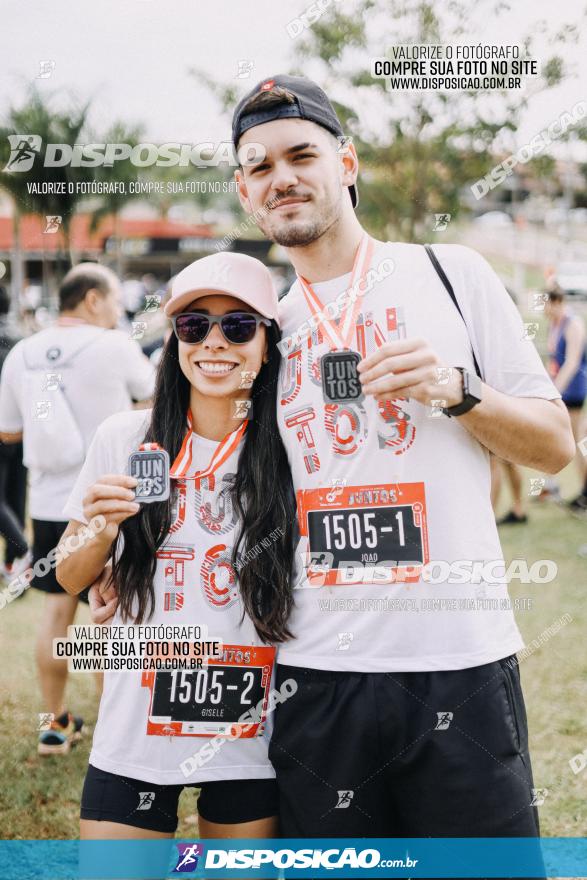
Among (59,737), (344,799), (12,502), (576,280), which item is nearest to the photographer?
(344,799)

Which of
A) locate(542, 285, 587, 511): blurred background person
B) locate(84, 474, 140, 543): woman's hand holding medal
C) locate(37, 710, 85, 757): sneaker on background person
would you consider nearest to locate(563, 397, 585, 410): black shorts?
locate(542, 285, 587, 511): blurred background person

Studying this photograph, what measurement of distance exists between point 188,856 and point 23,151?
2921 millimetres

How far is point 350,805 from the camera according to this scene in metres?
1.95

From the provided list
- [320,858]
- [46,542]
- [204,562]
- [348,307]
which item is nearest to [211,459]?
[204,562]

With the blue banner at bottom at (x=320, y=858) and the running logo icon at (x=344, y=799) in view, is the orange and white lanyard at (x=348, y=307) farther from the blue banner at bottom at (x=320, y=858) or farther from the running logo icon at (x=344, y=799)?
the blue banner at bottom at (x=320, y=858)

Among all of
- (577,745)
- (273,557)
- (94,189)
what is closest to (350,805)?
(273,557)

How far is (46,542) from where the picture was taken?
4004mm

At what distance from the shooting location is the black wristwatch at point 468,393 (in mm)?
1851

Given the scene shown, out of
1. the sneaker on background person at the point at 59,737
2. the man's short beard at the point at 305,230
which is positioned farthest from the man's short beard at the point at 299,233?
the sneaker on background person at the point at 59,737

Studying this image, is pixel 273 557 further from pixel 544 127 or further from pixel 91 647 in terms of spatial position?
pixel 544 127

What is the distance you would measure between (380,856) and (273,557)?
2.96 ft

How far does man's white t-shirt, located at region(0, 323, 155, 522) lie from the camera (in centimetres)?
391

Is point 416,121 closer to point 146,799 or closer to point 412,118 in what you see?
point 412,118

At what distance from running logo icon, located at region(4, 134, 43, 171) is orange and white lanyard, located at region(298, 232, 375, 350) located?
6.72 ft
